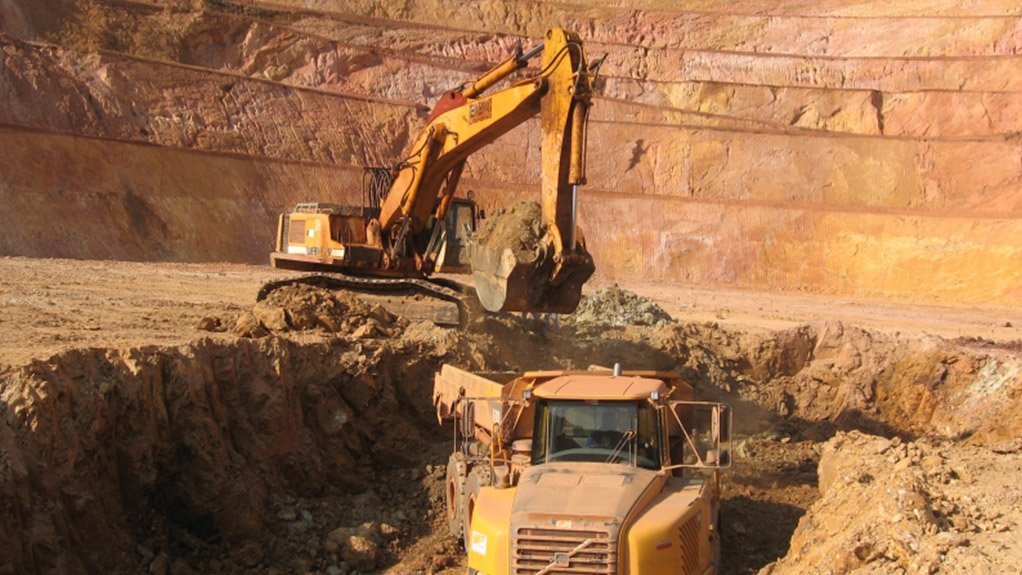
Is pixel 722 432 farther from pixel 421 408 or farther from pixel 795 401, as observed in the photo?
pixel 795 401

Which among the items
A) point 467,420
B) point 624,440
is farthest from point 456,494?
point 624,440

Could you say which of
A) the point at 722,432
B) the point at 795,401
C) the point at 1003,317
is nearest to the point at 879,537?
the point at 722,432

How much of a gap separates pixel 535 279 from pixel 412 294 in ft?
16.2

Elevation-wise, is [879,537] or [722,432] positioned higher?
[722,432]

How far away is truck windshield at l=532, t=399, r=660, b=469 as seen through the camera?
833cm

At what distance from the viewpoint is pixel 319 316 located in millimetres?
14852

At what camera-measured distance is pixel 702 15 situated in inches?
2403

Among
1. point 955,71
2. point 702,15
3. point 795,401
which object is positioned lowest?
point 795,401

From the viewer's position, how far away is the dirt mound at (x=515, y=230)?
39.8 feet

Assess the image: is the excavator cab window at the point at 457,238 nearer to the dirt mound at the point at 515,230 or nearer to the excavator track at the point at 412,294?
the excavator track at the point at 412,294

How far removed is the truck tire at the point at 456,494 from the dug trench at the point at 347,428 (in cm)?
30

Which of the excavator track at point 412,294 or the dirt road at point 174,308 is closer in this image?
the dirt road at point 174,308

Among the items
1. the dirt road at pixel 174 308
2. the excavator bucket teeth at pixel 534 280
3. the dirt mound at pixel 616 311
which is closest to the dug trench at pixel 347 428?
the dirt road at pixel 174 308

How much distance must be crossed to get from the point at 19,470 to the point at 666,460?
4.90 m
